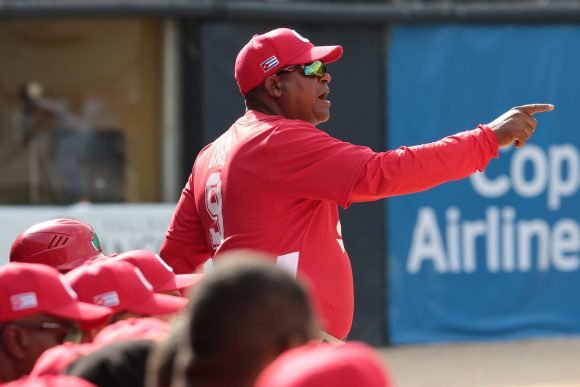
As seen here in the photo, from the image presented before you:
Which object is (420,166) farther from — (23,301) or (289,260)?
(23,301)

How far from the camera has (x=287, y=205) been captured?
436 centimetres

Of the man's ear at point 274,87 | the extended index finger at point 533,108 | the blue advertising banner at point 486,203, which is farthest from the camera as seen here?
the blue advertising banner at point 486,203

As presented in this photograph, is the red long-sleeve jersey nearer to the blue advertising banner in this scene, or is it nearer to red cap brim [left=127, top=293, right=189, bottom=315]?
red cap brim [left=127, top=293, right=189, bottom=315]

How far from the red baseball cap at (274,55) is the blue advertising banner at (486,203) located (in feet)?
18.7

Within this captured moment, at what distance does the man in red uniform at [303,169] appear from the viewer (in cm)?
425

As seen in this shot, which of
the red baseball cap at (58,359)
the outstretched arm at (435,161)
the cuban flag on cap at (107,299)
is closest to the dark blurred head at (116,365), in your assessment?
the red baseball cap at (58,359)

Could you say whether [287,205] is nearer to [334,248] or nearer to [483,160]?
[334,248]

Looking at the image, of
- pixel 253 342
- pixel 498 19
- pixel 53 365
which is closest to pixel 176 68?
pixel 498 19

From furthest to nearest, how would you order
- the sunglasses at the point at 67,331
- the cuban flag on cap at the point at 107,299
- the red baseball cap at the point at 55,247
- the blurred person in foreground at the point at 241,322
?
the red baseball cap at the point at 55,247
the cuban flag on cap at the point at 107,299
the sunglasses at the point at 67,331
the blurred person in foreground at the point at 241,322

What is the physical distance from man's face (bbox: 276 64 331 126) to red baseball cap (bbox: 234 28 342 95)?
0.05 m

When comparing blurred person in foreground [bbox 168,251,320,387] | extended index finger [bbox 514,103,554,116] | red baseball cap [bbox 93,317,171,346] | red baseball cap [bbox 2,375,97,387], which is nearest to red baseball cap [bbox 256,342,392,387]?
blurred person in foreground [bbox 168,251,320,387]

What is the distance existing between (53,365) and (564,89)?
26.9ft

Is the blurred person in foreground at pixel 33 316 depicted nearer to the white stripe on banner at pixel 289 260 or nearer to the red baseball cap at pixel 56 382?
the red baseball cap at pixel 56 382

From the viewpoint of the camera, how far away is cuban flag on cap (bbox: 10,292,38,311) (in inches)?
132
